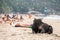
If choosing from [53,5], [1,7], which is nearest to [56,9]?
[53,5]

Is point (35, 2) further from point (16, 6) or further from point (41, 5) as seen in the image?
point (16, 6)

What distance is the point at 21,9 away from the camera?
50375mm

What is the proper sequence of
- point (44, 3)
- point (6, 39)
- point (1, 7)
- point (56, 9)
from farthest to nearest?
point (44, 3)
point (56, 9)
point (1, 7)
point (6, 39)

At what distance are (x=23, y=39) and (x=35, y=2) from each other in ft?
166

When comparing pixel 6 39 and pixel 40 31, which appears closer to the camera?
pixel 6 39

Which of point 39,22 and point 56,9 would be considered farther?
point 56,9

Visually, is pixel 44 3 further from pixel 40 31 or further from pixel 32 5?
pixel 40 31

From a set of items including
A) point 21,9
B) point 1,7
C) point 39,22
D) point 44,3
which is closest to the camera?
point 39,22

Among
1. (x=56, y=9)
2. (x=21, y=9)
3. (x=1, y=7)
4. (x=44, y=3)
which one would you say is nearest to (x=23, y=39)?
(x=1, y=7)

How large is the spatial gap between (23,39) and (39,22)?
2.02m

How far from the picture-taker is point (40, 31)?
34.7ft

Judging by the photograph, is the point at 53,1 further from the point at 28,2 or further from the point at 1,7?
the point at 1,7

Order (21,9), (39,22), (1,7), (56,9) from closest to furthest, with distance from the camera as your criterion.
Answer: (39,22), (1,7), (21,9), (56,9)

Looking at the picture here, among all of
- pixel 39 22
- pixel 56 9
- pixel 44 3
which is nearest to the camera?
pixel 39 22
